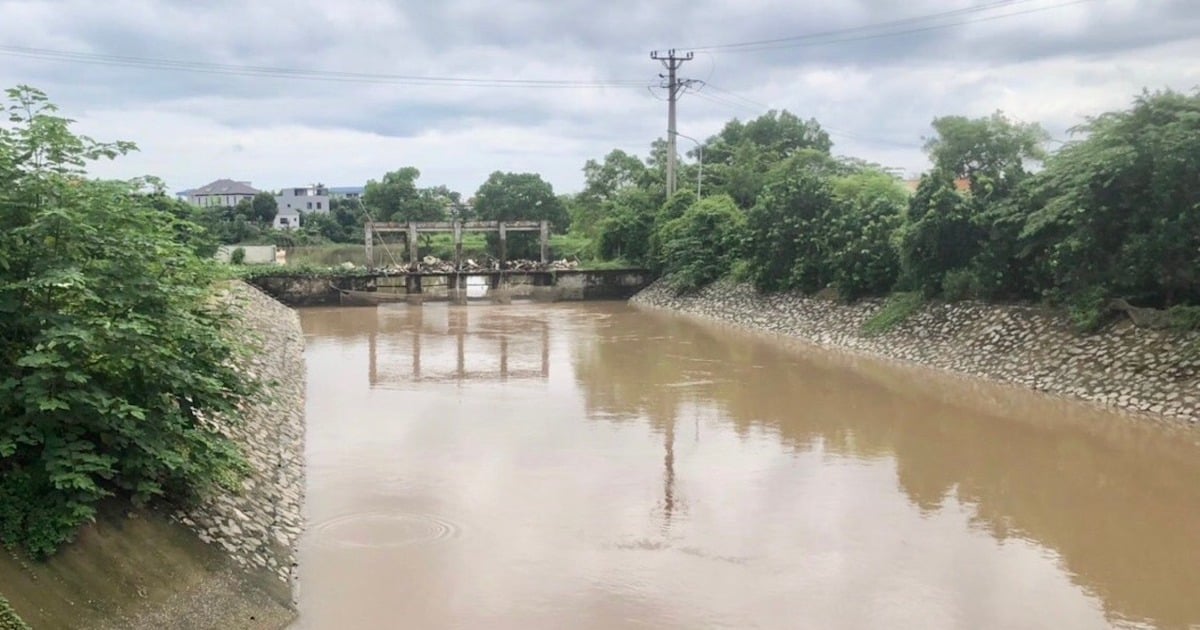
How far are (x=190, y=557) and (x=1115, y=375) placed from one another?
13.7m

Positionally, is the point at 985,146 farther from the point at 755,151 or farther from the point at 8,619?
the point at 8,619

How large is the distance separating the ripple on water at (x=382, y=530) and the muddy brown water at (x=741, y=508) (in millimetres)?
33

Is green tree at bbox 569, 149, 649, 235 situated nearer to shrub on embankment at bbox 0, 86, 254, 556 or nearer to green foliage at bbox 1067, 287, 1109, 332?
green foliage at bbox 1067, 287, 1109, 332

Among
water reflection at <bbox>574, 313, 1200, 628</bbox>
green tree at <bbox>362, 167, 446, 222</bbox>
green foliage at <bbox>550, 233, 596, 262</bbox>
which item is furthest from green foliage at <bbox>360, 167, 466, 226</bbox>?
water reflection at <bbox>574, 313, 1200, 628</bbox>

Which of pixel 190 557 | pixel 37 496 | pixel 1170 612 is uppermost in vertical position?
pixel 37 496

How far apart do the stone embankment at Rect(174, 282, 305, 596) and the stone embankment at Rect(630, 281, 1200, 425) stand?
472 inches

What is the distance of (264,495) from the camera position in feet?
28.3

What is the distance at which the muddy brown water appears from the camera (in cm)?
696

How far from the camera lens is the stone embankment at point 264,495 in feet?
22.9

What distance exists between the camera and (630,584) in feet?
23.9

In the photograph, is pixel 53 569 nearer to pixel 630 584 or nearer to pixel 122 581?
pixel 122 581

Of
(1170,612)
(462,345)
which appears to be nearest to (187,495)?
(1170,612)

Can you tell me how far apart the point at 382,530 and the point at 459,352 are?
14459mm

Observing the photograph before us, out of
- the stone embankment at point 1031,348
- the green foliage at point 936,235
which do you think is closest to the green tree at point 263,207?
the stone embankment at point 1031,348
